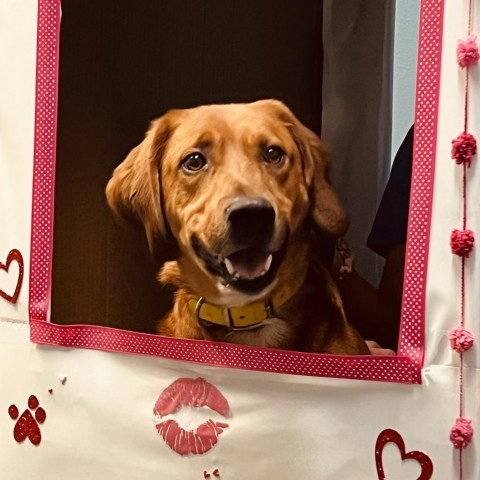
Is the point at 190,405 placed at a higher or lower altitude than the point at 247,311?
lower

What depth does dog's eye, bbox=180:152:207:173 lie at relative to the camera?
1.05m

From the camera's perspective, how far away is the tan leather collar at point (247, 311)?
1.06 metres

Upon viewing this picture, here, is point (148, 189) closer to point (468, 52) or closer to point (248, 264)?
point (248, 264)

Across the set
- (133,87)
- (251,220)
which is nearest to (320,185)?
(251,220)

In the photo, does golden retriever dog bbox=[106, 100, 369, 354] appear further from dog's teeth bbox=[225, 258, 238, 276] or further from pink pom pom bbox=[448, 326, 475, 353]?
pink pom pom bbox=[448, 326, 475, 353]

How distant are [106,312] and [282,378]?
0.33 m

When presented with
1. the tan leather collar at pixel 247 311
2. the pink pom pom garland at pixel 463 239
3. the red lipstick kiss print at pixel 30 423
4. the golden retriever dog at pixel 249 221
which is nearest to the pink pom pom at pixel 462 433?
the pink pom pom garland at pixel 463 239

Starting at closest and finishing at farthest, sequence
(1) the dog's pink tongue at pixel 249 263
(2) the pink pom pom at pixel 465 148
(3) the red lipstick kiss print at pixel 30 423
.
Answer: (2) the pink pom pom at pixel 465 148
(1) the dog's pink tongue at pixel 249 263
(3) the red lipstick kiss print at pixel 30 423

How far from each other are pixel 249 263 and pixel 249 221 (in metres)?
0.06

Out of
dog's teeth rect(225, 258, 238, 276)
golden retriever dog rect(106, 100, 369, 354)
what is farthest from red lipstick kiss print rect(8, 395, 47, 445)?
dog's teeth rect(225, 258, 238, 276)

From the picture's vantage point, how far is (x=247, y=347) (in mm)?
1077

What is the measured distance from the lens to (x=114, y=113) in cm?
119

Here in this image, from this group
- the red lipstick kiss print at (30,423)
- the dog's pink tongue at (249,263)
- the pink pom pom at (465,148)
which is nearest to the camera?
the pink pom pom at (465,148)

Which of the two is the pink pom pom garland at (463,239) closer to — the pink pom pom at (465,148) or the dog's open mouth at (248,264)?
the pink pom pom at (465,148)
